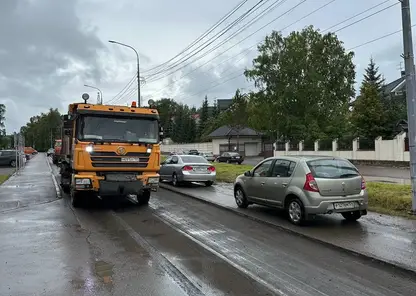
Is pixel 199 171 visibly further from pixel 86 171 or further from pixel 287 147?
pixel 287 147

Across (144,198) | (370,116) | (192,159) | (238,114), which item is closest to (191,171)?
(192,159)

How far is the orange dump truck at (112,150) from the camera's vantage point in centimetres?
1141

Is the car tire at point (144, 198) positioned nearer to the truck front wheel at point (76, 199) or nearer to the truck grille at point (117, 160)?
the truck grille at point (117, 160)

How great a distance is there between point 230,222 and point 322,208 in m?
2.17

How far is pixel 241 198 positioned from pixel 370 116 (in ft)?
111

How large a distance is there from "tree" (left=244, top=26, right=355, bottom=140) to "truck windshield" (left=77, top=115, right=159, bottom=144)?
138ft

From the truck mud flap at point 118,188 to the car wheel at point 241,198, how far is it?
2695 mm

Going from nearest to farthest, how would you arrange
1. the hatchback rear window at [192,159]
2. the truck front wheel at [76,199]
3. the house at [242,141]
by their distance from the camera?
the truck front wheel at [76,199]
the hatchback rear window at [192,159]
the house at [242,141]

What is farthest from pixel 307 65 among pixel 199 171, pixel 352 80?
pixel 199 171

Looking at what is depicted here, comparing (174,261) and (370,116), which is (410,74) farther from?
(370,116)

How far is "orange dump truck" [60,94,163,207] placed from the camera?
1141 cm

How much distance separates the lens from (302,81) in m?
53.5

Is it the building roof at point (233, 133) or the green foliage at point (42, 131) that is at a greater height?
the green foliage at point (42, 131)

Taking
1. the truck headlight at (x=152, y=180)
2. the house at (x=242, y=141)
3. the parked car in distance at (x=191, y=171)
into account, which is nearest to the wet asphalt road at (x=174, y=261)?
the truck headlight at (x=152, y=180)
